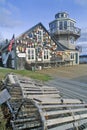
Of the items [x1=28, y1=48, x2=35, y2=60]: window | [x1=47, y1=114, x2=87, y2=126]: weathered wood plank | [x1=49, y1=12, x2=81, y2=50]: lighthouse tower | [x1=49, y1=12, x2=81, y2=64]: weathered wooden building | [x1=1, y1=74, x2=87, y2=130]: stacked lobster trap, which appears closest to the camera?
[x1=47, y1=114, x2=87, y2=126]: weathered wood plank

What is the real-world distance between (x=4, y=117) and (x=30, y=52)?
2493cm

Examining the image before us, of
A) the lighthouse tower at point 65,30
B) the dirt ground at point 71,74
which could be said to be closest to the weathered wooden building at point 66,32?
the lighthouse tower at point 65,30

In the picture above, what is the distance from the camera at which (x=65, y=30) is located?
39.4 metres

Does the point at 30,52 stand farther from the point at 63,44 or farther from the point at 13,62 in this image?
the point at 63,44

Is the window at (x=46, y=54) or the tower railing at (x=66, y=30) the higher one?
the tower railing at (x=66, y=30)

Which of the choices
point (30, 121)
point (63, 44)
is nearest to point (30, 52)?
point (63, 44)

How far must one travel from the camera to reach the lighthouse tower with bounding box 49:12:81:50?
39.6m

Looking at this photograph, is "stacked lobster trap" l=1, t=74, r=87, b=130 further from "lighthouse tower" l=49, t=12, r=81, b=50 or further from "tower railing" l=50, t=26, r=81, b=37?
"lighthouse tower" l=49, t=12, r=81, b=50

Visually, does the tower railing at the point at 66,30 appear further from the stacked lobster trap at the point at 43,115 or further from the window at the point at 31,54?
the stacked lobster trap at the point at 43,115

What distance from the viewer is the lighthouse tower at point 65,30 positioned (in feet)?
130

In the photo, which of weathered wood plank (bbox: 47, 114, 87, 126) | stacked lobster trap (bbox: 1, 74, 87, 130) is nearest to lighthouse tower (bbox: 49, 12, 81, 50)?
stacked lobster trap (bbox: 1, 74, 87, 130)

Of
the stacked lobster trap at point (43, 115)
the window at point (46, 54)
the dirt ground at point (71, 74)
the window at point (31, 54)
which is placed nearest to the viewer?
the stacked lobster trap at point (43, 115)

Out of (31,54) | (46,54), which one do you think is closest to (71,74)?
(31,54)

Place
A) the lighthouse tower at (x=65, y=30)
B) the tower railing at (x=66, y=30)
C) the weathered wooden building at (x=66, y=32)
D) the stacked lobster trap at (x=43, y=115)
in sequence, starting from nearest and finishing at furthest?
the stacked lobster trap at (x=43, y=115) < the tower railing at (x=66, y=30) < the weathered wooden building at (x=66, y=32) < the lighthouse tower at (x=65, y=30)
